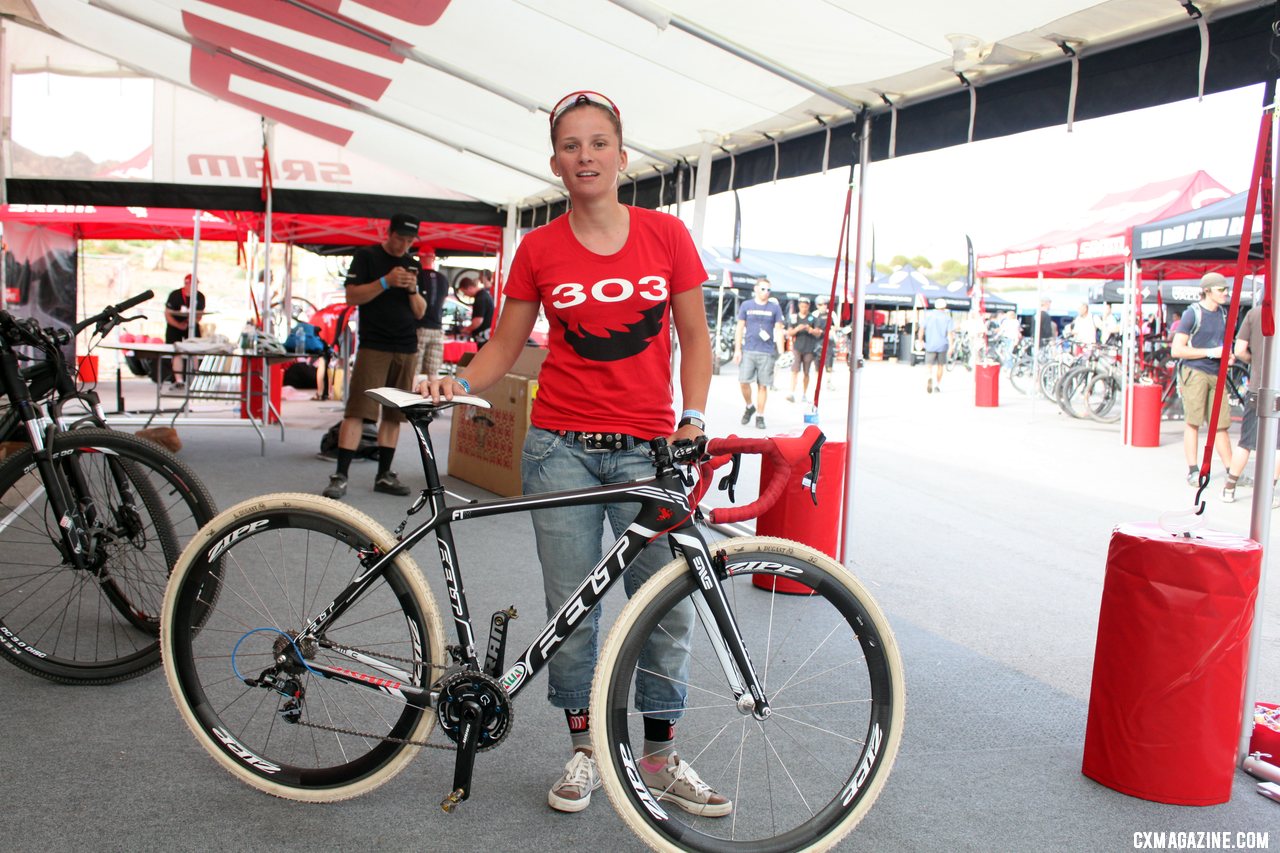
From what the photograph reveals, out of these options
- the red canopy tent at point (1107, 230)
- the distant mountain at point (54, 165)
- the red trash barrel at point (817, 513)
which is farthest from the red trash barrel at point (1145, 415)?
the distant mountain at point (54, 165)

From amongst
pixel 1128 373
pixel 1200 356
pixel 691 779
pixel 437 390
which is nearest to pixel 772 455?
pixel 437 390

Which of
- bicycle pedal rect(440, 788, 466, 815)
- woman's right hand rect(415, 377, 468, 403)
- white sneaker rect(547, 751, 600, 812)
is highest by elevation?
woman's right hand rect(415, 377, 468, 403)

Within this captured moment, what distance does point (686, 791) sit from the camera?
2371 mm

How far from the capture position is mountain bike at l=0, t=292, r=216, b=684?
293 cm

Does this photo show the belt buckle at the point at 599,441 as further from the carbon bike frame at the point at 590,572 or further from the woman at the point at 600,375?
the carbon bike frame at the point at 590,572

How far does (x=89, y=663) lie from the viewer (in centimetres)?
300

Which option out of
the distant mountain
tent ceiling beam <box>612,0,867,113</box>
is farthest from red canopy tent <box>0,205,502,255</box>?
tent ceiling beam <box>612,0,867,113</box>

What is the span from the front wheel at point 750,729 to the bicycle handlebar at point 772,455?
0.19 metres

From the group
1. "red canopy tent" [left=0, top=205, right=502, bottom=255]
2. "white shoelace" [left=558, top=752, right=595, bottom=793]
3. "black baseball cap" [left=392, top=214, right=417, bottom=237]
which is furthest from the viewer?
"red canopy tent" [left=0, top=205, right=502, bottom=255]

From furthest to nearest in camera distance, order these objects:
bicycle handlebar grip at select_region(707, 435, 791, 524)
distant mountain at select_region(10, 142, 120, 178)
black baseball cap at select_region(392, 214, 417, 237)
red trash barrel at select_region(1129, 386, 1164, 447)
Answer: red trash barrel at select_region(1129, 386, 1164, 447) → distant mountain at select_region(10, 142, 120, 178) → black baseball cap at select_region(392, 214, 417, 237) → bicycle handlebar grip at select_region(707, 435, 791, 524)

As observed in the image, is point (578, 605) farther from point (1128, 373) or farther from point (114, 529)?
point (1128, 373)

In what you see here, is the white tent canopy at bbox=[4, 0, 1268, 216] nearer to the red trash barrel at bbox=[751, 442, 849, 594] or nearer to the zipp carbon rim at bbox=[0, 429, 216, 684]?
the red trash barrel at bbox=[751, 442, 849, 594]

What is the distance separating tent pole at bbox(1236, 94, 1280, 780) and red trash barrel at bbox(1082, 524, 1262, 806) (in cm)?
22

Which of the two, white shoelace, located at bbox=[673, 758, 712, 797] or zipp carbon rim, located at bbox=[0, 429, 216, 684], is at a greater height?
zipp carbon rim, located at bbox=[0, 429, 216, 684]
